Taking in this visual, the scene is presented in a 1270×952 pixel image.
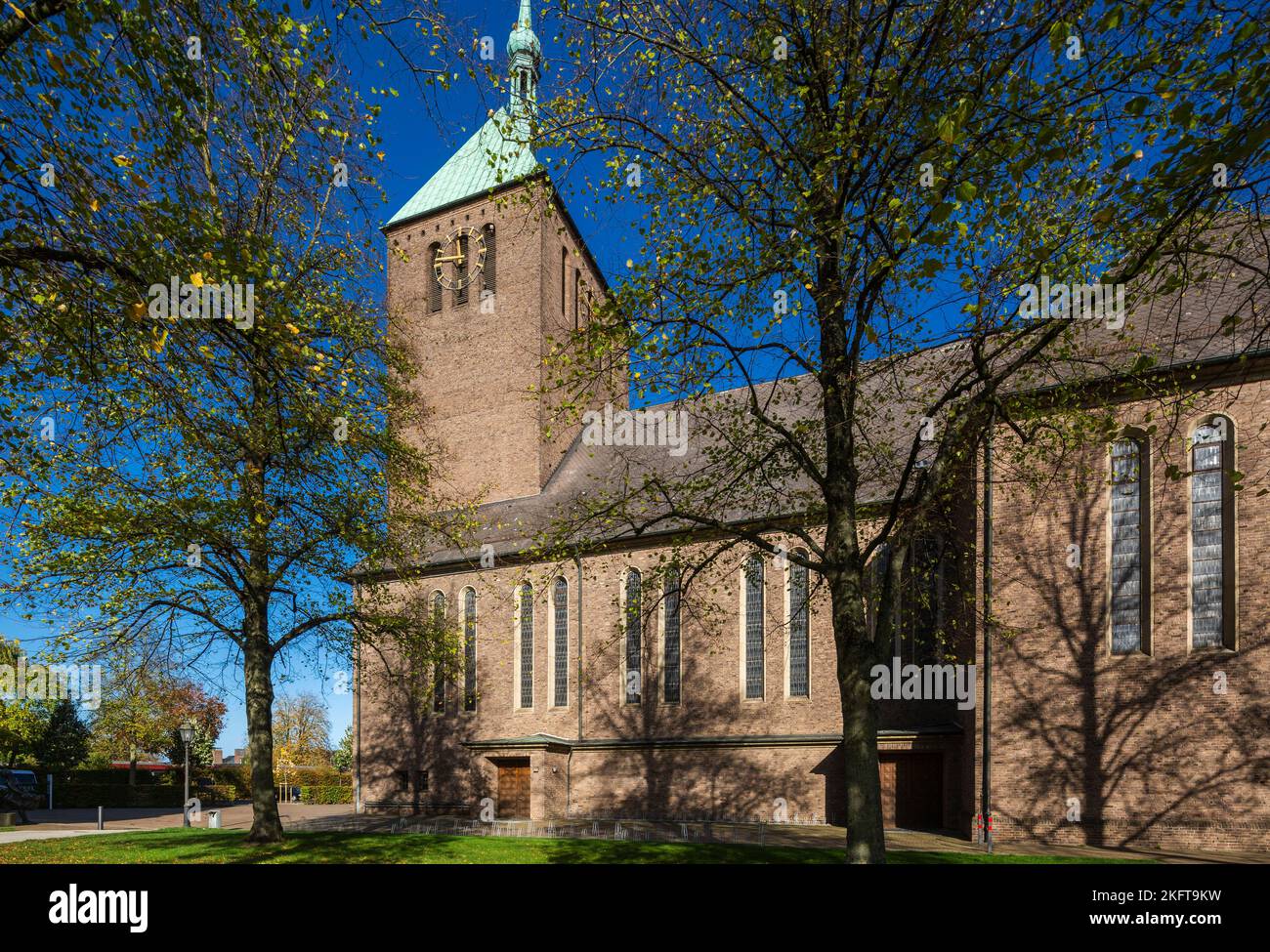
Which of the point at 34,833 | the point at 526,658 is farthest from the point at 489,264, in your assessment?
the point at 34,833

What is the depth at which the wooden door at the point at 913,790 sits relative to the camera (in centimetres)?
2061

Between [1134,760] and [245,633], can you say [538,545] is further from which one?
[1134,760]

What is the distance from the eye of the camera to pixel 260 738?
15852 millimetres

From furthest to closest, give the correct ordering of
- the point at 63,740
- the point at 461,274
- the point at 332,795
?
the point at 63,740 → the point at 332,795 → the point at 461,274

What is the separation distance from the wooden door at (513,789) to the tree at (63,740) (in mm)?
35775

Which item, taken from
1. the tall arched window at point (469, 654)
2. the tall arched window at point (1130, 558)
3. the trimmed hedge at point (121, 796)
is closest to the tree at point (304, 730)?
the trimmed hedge at point (121, 796)

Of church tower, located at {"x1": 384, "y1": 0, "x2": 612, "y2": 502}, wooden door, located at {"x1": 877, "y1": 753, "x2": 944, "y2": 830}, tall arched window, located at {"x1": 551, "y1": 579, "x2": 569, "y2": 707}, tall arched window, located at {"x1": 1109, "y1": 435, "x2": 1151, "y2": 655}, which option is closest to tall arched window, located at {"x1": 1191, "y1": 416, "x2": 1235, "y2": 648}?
tall arched window, located at {"x1": 1109, "y1": 435, "x2": 1151, "y2": 655}

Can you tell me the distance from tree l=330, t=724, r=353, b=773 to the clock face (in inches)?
1967

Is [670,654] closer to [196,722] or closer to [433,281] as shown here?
[433,281]

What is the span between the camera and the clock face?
33.1m

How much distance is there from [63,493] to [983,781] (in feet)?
68.4

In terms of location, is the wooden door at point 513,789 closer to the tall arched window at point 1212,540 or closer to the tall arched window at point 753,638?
the tall arched window at point 753,638

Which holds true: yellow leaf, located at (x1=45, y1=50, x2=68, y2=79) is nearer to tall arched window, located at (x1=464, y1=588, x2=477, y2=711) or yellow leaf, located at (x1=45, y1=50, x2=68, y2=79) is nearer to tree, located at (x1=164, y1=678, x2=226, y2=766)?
tall arched window, located at (x1=464, y1=588, x2=477, y2=711)

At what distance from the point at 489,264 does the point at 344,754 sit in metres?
57.8
